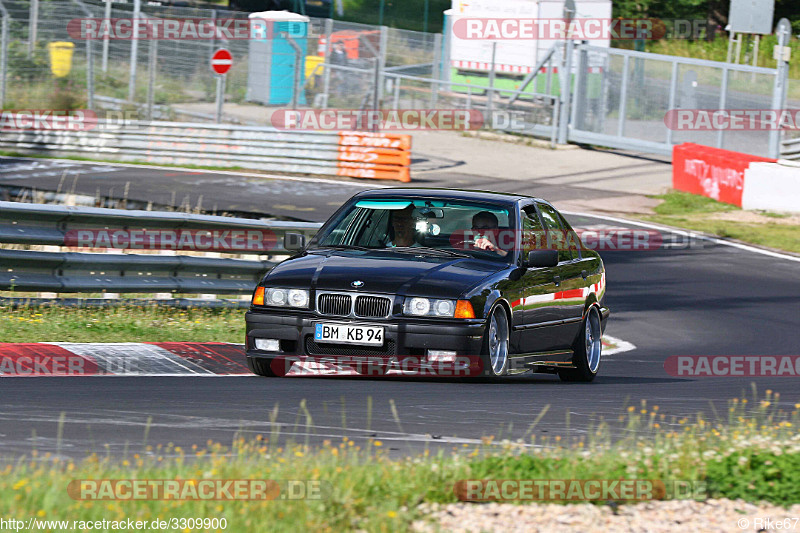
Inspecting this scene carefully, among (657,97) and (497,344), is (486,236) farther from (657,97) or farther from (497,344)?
(657,97)

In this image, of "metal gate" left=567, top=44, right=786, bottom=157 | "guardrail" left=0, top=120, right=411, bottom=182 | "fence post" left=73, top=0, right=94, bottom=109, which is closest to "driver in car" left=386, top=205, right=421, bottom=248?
"guardrail" left=0, top=120, right=411, bottom=182

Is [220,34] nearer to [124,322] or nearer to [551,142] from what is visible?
[551,142]

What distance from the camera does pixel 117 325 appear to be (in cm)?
1063

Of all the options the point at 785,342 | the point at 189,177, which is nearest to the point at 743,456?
the point at 785,342

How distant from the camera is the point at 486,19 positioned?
133 feet

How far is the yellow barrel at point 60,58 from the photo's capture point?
3316 cm

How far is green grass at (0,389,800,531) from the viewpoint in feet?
14.0

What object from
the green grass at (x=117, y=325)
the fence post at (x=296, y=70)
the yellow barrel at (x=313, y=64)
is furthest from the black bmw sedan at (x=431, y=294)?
the yellow barrel at (x=313, y=64)

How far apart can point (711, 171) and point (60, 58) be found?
1782 cm

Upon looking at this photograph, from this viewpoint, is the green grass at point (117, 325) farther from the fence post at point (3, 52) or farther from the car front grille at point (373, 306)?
the fence post at point (3, 52)

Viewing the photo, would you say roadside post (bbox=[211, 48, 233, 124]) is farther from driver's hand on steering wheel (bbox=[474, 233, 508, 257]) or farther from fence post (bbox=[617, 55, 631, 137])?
driver's hand on steering wheel (bbox=[474, 233, 508, 257])

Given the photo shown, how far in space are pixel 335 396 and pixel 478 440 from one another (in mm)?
1494

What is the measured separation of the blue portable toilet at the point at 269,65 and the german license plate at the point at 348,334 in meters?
25.4

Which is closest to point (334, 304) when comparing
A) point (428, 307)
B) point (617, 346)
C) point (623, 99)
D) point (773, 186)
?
point (428, 307)
